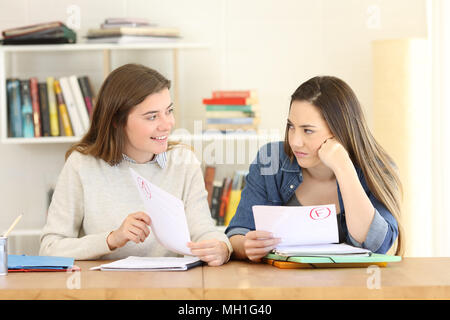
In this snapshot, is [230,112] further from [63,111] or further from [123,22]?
[63,111]

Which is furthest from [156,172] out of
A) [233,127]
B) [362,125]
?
[233,127]

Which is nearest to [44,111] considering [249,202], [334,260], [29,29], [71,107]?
[71,107]

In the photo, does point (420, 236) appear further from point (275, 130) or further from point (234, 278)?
point (234, 278)

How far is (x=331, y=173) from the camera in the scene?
6.70ft

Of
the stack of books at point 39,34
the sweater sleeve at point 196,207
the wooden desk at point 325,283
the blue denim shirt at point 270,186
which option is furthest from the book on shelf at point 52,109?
the wooden desk at point 325,283

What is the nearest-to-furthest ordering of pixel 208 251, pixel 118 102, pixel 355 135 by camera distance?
pixel 208 251 → pixel 355 135 → pixel 118 102

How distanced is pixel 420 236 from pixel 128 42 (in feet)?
5.66

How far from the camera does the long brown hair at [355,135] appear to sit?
6.32ft

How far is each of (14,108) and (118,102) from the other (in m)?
1.33

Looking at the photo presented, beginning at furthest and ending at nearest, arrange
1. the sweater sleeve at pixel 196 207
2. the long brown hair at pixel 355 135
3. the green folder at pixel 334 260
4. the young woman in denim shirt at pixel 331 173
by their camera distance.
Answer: the sweater sleeve at pixel 196 207 < the long brown hair at pixel 355 135 < the young woman in denim shirt at pixel 331 173 < the green folder at pixel 334 260

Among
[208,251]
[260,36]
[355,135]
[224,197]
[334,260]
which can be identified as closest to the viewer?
[334,260]

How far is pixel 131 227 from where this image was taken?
1772 mm

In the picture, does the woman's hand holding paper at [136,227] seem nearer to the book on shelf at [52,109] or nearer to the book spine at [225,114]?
the book spine at [225,114]

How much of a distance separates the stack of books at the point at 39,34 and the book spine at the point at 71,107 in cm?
21
